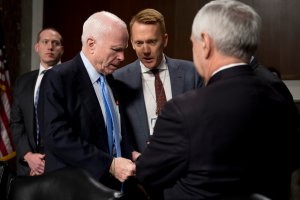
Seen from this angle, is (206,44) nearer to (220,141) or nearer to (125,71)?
(220,141)

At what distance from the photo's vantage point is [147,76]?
2973 millimetres

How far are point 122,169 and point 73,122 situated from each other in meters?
0.32

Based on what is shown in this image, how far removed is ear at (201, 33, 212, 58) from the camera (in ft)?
5.36

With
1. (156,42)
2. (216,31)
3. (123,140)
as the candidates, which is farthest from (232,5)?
(156,42)

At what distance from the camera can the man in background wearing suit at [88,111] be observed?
2.27 metres

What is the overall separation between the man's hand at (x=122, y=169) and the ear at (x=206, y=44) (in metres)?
0.74

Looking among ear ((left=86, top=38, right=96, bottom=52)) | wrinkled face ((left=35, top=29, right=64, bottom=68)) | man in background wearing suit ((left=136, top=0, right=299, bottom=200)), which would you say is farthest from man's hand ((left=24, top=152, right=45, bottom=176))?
man in background wearing suit ((left=136, top=0, right=299, bottom=200))

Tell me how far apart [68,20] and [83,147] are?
3517 mm

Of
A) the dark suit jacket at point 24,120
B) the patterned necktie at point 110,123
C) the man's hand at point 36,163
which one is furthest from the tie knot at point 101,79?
the dark suit jacket at point 24,120

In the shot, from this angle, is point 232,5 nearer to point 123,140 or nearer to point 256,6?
point 123,140

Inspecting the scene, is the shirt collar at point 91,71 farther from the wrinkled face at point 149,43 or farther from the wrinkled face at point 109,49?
the wrinkled face at point 149,43

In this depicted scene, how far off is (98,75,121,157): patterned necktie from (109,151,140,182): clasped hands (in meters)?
0.16

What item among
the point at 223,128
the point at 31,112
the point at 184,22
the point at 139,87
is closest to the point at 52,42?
the point at 31,112

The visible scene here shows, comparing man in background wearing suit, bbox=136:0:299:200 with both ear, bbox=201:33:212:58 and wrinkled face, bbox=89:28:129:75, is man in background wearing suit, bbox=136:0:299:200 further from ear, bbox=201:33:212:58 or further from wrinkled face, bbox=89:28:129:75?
wrinkled face, bbox=89:28:129:75
